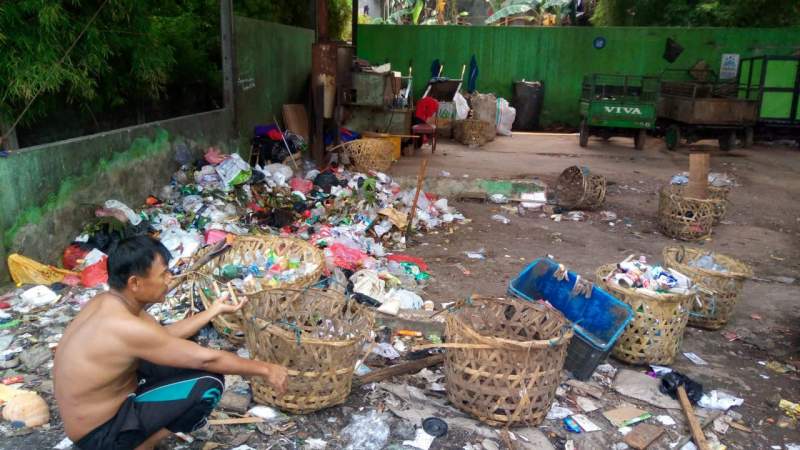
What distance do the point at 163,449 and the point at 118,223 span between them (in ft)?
8.89

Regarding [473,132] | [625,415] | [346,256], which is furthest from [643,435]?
[473,132]

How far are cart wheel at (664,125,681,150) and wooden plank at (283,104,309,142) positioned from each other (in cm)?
696

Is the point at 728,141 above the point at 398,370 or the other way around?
above

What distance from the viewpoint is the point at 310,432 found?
9.73 feet

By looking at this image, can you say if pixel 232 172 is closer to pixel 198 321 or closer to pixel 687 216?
pixel 198 321

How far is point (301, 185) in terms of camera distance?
742 cm

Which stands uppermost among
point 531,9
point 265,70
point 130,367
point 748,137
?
point 531,9

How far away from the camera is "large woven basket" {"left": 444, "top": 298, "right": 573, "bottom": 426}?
2.90 m

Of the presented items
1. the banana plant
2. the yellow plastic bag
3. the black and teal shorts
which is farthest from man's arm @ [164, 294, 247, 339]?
the banana plant

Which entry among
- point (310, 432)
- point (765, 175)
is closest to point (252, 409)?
point (310, 432)

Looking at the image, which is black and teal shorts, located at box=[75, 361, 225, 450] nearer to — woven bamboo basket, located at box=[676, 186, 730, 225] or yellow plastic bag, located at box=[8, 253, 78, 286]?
yellow plastic bag, located at box=[8, 253, 78, 286]

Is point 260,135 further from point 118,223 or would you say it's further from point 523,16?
point 523,16

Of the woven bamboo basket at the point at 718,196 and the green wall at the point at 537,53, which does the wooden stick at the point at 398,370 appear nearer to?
the woven bamboo basket at the point at 718,196

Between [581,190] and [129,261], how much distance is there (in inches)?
246
